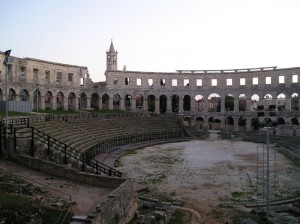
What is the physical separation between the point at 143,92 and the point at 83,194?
45.6 meters

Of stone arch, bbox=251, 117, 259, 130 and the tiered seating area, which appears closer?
the tiered seating area

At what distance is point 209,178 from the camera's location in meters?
22.0

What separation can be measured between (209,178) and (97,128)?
18.1 m

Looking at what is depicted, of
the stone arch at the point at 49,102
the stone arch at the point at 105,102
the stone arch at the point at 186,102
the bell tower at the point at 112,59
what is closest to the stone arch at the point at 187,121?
the stone arch at the point at 186,102

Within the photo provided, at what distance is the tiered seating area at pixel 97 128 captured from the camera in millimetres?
26766

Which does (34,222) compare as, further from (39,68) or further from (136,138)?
(39,68)

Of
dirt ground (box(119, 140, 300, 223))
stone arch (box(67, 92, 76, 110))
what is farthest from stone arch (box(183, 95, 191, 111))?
dirt ground (box(119, 140, 300, 223))

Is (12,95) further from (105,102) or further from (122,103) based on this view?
(105,102)

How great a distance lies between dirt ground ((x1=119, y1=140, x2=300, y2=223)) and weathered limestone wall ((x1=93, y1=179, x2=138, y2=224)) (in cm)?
309

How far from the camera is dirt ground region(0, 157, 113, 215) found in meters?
11.4

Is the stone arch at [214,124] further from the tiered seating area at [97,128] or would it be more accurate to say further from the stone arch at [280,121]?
the tiered seating area at [97,128]

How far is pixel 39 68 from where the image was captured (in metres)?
46.9

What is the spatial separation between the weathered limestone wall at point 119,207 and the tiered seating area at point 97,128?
43.1 feet

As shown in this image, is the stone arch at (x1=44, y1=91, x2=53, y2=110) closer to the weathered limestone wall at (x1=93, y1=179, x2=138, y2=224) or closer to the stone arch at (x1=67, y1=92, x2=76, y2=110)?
the stone arch at (x1=67, y1=92, x2=76, y2=110)
